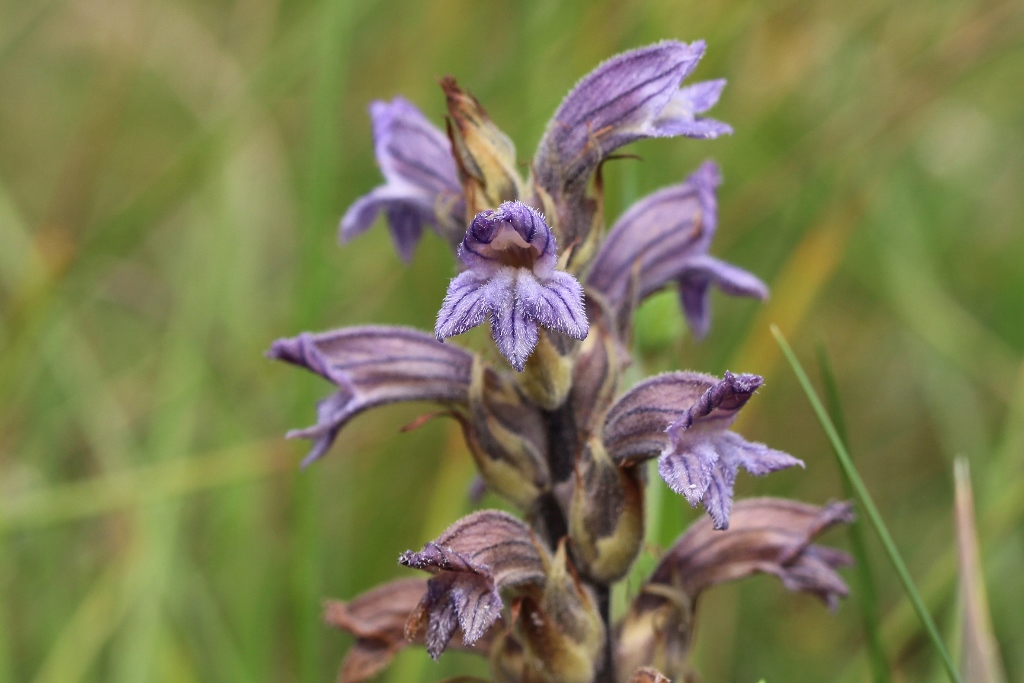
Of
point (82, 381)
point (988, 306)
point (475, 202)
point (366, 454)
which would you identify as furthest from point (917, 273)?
point (82, 381)

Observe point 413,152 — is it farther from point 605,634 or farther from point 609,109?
point 605,634

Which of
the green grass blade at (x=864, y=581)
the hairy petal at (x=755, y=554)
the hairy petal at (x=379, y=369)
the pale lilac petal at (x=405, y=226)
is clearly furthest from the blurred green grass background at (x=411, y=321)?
the hairy petal at (x=379, y=369)

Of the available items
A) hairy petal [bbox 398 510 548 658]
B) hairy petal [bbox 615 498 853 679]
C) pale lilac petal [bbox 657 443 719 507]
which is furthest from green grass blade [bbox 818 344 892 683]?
hairy petal [bbox 398 510 548 658]

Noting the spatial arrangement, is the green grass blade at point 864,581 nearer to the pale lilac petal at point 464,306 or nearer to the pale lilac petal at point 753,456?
the pale lilac petal at point 753,456

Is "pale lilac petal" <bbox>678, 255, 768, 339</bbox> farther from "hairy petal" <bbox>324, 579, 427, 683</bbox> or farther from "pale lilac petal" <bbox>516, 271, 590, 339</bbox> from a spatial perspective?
"hairy petal" <bbox>324, 579, 427, 683</bbox>

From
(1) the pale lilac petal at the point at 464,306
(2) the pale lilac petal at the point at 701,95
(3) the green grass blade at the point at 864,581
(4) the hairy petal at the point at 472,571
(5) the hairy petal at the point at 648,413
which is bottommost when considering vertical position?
(3) the green grass blade at the point at 864,581

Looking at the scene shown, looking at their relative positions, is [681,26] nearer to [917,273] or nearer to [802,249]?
[802,249]
